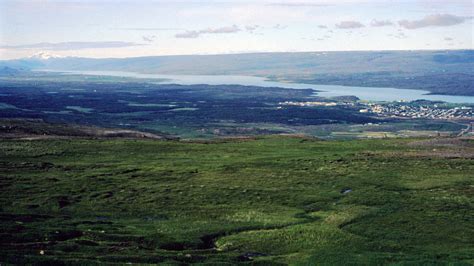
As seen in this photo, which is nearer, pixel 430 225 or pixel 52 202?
pixel 430 225

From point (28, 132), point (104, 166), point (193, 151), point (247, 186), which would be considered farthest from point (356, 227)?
point (28, 132)

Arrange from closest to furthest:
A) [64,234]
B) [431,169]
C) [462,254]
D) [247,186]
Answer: [462,254] < [64,234] < [247,186] < [431,169]

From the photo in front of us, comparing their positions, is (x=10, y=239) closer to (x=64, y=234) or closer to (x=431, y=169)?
(x=64, y=234)

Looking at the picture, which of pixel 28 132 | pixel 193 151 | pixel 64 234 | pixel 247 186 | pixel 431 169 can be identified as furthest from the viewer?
pixel 28 132

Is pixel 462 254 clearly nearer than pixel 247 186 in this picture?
Yes

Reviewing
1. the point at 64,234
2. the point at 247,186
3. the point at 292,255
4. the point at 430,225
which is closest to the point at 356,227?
the point at 430,225

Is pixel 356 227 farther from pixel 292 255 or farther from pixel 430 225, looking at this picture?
pixel 292 255
